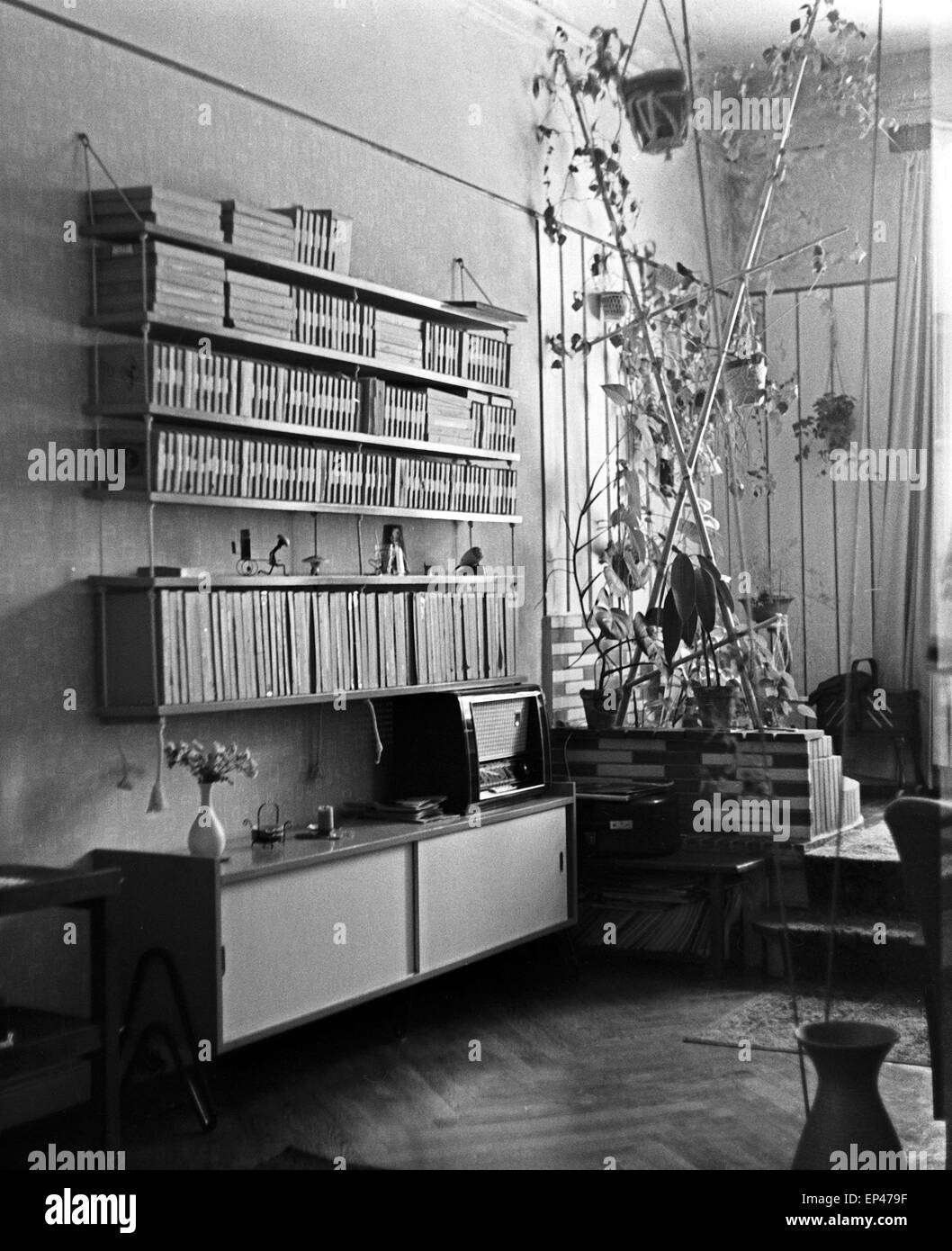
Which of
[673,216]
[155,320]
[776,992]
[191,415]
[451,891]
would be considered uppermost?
[673,216]

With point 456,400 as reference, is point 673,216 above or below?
above

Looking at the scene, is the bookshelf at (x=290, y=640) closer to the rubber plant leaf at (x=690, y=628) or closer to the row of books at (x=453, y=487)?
the row of books at (x=453, y=487)

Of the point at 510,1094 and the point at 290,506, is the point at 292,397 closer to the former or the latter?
the point at 290,506

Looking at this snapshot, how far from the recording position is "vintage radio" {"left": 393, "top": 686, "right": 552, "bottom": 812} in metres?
4.86

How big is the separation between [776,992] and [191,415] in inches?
112

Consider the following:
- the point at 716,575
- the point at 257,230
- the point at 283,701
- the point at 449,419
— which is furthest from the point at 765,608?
the point at 257,230

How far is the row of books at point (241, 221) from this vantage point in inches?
149

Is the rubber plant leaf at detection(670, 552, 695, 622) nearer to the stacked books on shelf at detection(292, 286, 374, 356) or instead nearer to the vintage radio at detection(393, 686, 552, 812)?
the vintage radio at detection(393, 686, 552, 812)

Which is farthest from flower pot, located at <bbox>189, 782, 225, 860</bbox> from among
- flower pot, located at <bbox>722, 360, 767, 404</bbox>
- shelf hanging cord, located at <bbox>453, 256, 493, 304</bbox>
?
flower pot, located at <bbox>722, 360, 767, 404</bbox>

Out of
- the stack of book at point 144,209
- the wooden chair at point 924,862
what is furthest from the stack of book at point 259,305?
the wooden chair at point 924,862

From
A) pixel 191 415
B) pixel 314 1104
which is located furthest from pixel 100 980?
pixel 191 415
